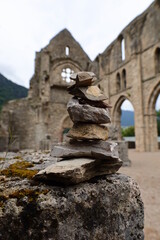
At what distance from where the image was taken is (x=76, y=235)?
1.00 metres

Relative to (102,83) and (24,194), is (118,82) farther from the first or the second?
(24,194)

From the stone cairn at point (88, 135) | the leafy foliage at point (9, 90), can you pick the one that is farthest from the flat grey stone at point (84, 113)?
the leafy foliage at point (9, 90)

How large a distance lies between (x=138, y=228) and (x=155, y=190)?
3.11m

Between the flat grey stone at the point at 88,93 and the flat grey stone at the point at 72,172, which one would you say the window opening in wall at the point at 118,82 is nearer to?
the flat grey stone at the point at 88,93

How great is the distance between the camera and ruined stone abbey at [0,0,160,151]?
13445 millimetres

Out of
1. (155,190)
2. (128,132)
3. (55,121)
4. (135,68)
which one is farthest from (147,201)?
(128,132)

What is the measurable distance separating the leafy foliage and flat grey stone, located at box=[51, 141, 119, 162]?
41.9 m

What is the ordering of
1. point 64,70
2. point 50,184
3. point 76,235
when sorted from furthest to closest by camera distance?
point 64,70 < point 50,184 < point 76,235

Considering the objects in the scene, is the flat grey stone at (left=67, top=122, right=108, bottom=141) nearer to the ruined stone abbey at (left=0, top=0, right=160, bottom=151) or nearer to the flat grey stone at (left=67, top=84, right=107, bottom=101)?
the flat grey stone at (left=67, top=84, right=107, bottom=101)

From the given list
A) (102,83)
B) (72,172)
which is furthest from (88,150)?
(102,83)

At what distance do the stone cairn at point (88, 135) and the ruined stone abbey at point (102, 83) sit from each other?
971 centimetres

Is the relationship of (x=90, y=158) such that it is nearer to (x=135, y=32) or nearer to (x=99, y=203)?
(x=99, y=203)

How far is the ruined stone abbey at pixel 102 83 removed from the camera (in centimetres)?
1345

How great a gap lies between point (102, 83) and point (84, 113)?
1926 cm
